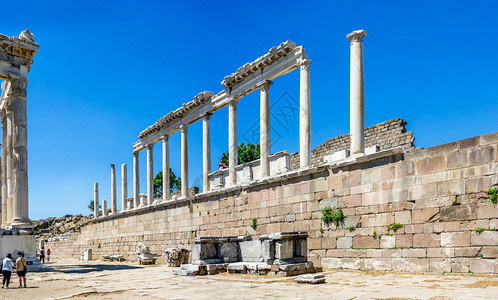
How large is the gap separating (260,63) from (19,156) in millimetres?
10601

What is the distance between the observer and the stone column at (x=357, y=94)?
13.2 metres

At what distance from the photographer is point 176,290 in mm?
9508

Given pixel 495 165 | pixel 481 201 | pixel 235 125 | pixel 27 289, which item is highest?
pixel 235 125

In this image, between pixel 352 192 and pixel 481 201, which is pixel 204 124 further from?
pixel 481 201

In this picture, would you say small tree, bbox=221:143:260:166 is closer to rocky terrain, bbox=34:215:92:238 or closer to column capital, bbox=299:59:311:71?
rocky terrain, bbox=34:215:92:238

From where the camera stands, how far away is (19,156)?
18578 millimetres

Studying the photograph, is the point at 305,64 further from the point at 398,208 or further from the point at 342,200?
the point at 398,208

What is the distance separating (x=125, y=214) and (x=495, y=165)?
74.8 feet

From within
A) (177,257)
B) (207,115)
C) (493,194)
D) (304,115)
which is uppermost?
(207,115)

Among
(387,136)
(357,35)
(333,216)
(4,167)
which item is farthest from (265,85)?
(4,167)

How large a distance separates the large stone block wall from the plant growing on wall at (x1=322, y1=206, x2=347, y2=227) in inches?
5.0

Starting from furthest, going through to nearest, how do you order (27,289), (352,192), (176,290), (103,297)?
(352,192) < (27,289) < (176,290) < (103,297)

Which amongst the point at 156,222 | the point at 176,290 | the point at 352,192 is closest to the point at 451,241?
the point at 352,192

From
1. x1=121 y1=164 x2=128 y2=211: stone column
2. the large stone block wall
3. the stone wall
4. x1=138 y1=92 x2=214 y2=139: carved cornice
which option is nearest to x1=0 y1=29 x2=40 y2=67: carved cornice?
x1=138 y1=92 x2=214 y2=139: carved cornice
